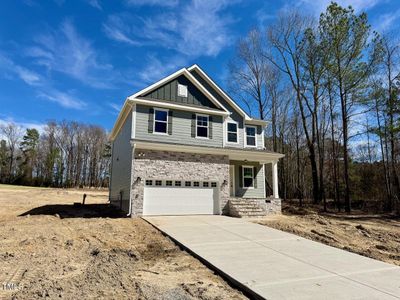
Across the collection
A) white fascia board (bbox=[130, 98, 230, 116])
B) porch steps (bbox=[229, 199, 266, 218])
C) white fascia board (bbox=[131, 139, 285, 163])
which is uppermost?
white fascia board (bbox=[130, 98, 230, 116])

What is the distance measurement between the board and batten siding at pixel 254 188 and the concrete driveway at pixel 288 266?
25.4ft

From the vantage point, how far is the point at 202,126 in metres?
15.8

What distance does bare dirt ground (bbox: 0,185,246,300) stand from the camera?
435 cm

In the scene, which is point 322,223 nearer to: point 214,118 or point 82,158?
point 214,118

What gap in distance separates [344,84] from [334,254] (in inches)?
661

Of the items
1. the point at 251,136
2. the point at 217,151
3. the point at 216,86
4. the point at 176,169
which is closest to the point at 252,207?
the point at 217,151

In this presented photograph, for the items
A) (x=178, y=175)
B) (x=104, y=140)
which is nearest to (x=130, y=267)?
(x=178, y=175)

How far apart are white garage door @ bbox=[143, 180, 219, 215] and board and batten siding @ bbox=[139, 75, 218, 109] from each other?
4674 mm

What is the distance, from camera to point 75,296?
4.14 metres

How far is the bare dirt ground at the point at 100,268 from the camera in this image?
171 inches

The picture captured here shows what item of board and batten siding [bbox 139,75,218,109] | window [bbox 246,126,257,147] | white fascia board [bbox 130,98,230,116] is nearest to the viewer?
white fascia board [bbox 130,98,230,116]

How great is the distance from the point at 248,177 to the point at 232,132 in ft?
10.3

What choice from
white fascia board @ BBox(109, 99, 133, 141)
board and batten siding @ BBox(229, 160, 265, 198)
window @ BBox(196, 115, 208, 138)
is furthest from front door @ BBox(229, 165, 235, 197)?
white fascia board @ BBox(109, 99, 133, 141)

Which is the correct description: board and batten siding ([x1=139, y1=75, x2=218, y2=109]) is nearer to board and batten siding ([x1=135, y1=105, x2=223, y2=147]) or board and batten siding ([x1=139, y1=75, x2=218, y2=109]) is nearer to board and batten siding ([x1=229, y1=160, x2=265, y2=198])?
board and batten siding ([x1=135, y1=105, x2=223, y2=147])
